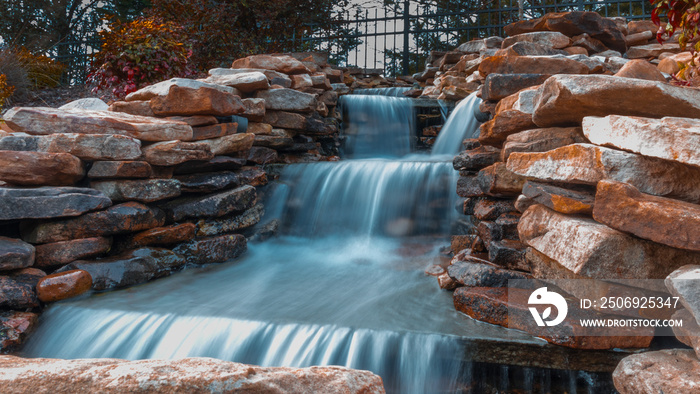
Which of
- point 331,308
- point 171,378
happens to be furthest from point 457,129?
point 171,378

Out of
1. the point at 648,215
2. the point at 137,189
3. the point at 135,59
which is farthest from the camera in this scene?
the point at 135,59

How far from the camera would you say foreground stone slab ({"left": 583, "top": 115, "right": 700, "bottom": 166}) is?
2.13 m

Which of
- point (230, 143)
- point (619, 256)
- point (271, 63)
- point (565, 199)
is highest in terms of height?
point (271, 63)

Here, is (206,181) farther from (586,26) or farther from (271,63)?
(586,26)

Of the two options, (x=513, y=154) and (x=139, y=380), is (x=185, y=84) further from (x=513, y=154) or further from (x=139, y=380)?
(x=139, y=380)

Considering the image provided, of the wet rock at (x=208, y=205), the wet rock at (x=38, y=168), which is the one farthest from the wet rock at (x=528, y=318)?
the wet rock at (x=38, y=168)

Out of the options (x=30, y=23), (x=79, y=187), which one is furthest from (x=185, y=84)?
(x=30, y=23)

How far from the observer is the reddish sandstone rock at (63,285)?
359 centimetres

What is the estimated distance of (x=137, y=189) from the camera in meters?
4.35

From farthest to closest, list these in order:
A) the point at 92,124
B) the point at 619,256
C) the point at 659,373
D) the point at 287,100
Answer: the point at 287,100
the point at 92,124
the point at 619,256
the point at 659,373

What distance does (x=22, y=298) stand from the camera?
3.46 m

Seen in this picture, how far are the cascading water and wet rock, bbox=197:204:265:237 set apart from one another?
0.29 meters

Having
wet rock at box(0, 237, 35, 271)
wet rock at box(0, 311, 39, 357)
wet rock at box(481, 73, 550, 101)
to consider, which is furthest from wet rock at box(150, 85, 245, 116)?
wet rock at box(481, 73, 550, 101)

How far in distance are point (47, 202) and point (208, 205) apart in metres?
1.41
